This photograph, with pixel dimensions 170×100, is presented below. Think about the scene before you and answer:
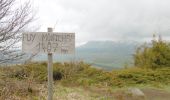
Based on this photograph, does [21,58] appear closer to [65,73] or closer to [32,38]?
[32,38]

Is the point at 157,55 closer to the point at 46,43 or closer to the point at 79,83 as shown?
the point at 79,83

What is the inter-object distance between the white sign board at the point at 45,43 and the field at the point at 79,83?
3.02 metres

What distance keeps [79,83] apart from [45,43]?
10.7m

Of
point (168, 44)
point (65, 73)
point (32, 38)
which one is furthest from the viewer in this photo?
point (168, 44)

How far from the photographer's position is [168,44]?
25688 mm

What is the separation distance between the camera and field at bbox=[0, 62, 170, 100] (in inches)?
439

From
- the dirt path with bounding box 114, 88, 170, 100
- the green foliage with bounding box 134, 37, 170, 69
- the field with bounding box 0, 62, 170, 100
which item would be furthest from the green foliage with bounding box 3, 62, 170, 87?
the green foliage with bounding box 134, 37, 170, 69

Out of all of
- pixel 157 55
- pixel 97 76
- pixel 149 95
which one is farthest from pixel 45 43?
pixel 157 55

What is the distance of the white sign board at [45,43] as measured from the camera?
7035mm

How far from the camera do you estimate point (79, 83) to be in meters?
17.6

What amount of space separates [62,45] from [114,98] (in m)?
5.61

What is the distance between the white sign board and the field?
3021 millimetres

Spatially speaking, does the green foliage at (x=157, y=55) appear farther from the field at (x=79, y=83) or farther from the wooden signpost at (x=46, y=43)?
the wooden signpost at (x=46, y=43)

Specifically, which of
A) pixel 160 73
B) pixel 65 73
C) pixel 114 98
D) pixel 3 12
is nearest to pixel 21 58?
pixel 3 12
